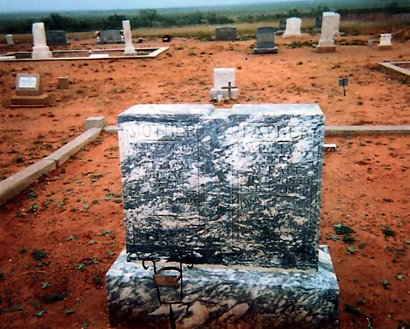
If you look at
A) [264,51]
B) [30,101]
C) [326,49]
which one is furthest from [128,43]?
[30,101]

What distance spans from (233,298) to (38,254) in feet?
6.87

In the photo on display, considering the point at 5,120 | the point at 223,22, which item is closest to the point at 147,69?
the point at 5,120

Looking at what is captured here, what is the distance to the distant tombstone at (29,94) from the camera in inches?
444

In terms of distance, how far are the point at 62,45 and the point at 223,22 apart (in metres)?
45.6

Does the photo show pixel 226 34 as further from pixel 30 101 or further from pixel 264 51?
pixel 30 101

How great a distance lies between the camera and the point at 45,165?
6180 millimetres

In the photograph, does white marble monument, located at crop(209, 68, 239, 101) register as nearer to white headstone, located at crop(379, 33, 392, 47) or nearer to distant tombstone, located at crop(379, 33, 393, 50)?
distant tombstone, located at crop(379, 33, 393, 50)

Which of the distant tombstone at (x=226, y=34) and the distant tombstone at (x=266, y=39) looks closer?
the distant tombstone at (x=266, y=39)

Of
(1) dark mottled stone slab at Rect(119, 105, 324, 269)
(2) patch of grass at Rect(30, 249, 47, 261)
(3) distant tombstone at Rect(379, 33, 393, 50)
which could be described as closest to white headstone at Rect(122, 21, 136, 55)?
(3) distant tombstone at Rect(379, 33, 393, 50)

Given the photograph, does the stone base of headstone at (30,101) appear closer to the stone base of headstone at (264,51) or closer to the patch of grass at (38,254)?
the patch of grass at (38,254)

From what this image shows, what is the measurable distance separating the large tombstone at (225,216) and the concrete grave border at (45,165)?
9.90 feet

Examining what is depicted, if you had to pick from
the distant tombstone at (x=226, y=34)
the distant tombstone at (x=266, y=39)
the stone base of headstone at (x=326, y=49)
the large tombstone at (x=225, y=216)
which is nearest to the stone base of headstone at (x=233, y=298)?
the large tombstone at (x=225, y=216)

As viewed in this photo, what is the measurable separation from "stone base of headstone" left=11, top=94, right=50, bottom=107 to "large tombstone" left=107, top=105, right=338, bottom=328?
364 inches

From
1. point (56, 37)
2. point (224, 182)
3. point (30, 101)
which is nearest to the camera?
point (224, 182)
